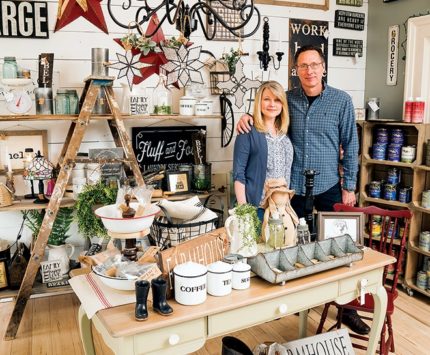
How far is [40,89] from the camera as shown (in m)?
2.99

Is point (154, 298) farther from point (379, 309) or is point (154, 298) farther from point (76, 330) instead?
point (76, 330)

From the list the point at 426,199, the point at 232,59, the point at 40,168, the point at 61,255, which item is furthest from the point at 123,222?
the point at 426,199

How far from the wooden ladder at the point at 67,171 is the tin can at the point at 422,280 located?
206cm

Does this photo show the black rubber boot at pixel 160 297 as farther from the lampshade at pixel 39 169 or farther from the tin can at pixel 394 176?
the tin can at pixel 394 176

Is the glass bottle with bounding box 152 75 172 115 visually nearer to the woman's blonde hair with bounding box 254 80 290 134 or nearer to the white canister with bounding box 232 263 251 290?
the woman's blonde hair with bounding box 254 80 290 134

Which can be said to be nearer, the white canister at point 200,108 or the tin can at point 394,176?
the white canister at point 200,108

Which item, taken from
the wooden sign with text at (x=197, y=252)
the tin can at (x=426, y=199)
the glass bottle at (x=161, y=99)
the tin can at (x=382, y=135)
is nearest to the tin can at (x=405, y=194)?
the tin can at (x=426, y=199)

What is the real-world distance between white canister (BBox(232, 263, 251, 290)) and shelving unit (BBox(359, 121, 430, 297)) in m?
2.06

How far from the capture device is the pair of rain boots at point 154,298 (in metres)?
1.45

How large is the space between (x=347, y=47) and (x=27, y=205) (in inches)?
118

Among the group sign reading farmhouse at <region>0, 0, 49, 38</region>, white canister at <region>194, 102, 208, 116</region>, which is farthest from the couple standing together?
sign reading farmhouse at <region>0, 0, 49, 38</region>

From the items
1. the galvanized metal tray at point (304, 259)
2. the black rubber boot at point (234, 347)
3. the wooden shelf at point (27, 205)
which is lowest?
the black rubber boot at point (234, 347)

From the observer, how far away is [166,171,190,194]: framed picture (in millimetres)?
3383

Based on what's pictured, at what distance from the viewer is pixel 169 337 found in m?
1.49
